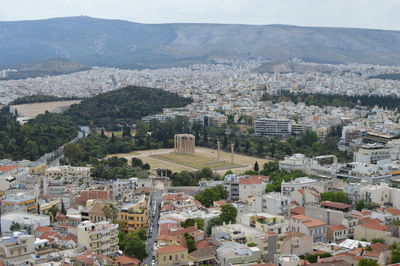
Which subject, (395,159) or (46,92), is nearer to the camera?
(395,159)

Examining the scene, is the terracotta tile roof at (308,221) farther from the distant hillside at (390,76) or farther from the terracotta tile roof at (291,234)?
the distant hillside at (390,76)

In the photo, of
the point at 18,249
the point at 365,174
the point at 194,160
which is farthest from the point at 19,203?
the point at 194,160

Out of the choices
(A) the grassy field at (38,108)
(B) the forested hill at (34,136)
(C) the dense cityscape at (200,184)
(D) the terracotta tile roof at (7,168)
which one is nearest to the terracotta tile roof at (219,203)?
(C) the dense cityscape at (200,184)

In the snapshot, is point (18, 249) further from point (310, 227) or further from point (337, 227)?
point (337, 227)

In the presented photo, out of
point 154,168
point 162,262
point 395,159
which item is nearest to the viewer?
point 162,262

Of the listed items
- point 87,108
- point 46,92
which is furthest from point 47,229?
point 46,92

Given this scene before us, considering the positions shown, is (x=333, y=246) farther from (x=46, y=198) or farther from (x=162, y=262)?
(x=46, y=198)

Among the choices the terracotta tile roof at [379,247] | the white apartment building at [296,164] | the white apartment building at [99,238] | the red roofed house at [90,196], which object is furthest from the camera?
the white apartment building at [296,164]
